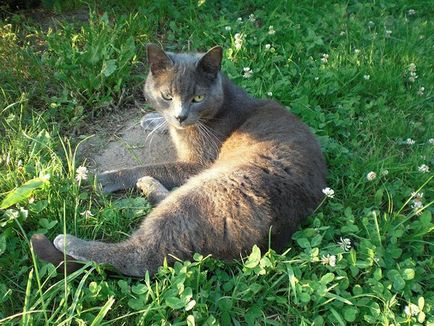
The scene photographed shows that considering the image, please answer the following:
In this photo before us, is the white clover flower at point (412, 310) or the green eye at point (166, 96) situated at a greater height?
the green eye at point (166, 96)

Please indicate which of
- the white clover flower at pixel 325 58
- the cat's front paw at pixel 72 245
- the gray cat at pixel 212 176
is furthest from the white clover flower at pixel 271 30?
the cat's front paw at pixel 72 245

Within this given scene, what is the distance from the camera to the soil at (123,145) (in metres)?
2.95

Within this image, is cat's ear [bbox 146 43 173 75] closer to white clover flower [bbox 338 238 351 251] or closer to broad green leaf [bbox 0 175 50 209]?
broad green leaf [bbox 0 175 50 209]

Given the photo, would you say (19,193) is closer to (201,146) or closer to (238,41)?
(201,146)

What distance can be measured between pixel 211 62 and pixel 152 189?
830 millimetres

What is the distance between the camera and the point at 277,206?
221cm

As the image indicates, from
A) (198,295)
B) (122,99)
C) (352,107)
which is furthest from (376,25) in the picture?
(198,295)

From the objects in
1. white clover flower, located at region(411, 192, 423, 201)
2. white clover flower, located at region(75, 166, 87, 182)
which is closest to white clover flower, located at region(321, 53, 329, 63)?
white clover flower, located at region(411, 192, 423, 201)

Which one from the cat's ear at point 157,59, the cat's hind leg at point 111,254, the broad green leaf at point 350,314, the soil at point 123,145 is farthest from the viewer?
the soil at point 123,145

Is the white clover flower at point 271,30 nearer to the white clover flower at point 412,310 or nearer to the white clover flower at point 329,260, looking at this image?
the white clover flower at point 329,260

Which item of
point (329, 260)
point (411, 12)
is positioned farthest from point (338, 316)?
Answer: point (411, 12)

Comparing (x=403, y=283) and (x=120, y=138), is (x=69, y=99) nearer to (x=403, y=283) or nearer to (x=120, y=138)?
(x=120, y=138)

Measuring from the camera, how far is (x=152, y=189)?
2.65 metres

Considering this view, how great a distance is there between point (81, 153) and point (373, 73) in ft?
7.37
